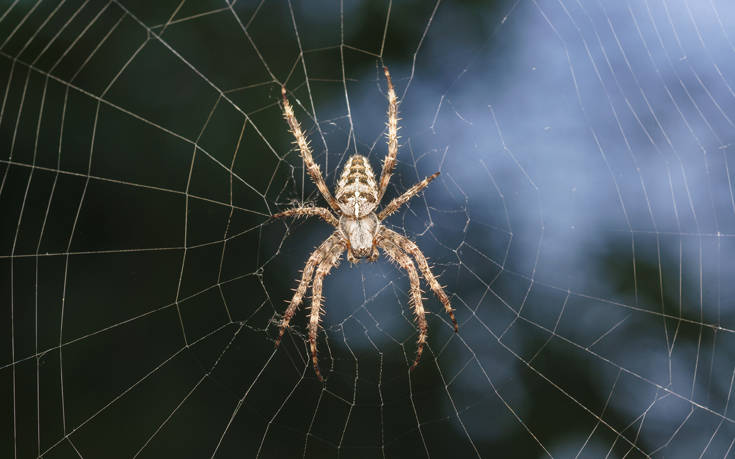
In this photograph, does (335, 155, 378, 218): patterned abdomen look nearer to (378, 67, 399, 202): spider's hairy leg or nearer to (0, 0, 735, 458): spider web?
(378, 67, 399, 202): spider's hairy leg

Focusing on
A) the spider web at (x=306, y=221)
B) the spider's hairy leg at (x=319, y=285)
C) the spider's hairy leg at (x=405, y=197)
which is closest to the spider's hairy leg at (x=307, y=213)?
the spider's hairy leg at (x=319, y=285)

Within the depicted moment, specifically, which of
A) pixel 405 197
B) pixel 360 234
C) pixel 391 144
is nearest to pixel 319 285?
pixel 360 234

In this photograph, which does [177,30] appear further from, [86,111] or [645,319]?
[645,319]

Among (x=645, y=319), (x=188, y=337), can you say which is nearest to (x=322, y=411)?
(x=188, y=337)

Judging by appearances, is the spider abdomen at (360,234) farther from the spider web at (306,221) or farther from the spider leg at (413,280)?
the spider web at (306,221)

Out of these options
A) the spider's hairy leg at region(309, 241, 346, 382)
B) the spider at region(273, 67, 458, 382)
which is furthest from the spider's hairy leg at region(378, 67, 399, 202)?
the spider's hairy leg at region(309, 241, 346, 382)

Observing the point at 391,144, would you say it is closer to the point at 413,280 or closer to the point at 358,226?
the point at 358,226
